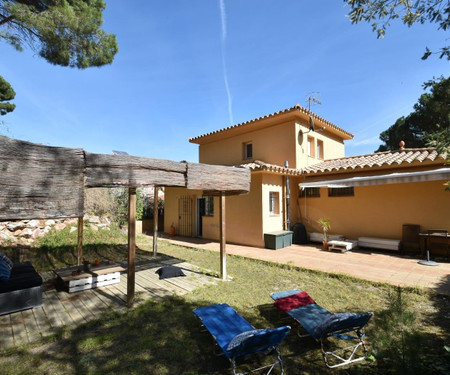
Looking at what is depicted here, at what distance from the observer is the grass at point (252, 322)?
3.60 m

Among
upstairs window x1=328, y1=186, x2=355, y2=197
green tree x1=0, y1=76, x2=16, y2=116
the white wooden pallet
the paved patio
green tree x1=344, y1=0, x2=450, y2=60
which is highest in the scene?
green tree x1=0, y1=76, x2=16, y2=116

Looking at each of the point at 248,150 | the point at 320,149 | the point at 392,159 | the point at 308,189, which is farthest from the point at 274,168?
the point at 320,149

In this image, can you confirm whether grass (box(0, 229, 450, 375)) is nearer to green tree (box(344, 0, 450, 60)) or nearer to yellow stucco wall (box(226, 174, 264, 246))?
green tree (box(344, 0, 450, 60))

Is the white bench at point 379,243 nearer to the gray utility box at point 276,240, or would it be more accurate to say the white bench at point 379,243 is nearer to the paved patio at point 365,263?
the paved patio at point 365,263

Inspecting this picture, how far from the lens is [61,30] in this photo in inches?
383

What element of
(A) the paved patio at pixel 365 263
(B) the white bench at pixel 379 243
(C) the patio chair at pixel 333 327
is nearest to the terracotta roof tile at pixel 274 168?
(A) the paved patio at pixel 365 263

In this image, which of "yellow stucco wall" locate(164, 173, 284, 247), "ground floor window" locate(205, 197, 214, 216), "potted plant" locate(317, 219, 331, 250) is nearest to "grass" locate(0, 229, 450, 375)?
"potted plant" locate(317, 219, 331, 250)

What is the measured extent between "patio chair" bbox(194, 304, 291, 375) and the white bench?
10767 mm

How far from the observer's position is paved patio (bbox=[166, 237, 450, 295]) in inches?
301

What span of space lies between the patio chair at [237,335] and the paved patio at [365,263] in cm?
560

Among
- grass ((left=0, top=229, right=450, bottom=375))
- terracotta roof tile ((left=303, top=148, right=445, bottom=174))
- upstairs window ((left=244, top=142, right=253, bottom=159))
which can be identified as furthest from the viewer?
upstairs window ((left=244, top=142, right=253, bottom=159))

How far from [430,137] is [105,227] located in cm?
→ 1663

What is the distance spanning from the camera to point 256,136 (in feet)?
56.0

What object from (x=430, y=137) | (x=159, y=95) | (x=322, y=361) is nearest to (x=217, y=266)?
(x=322, y=361)
